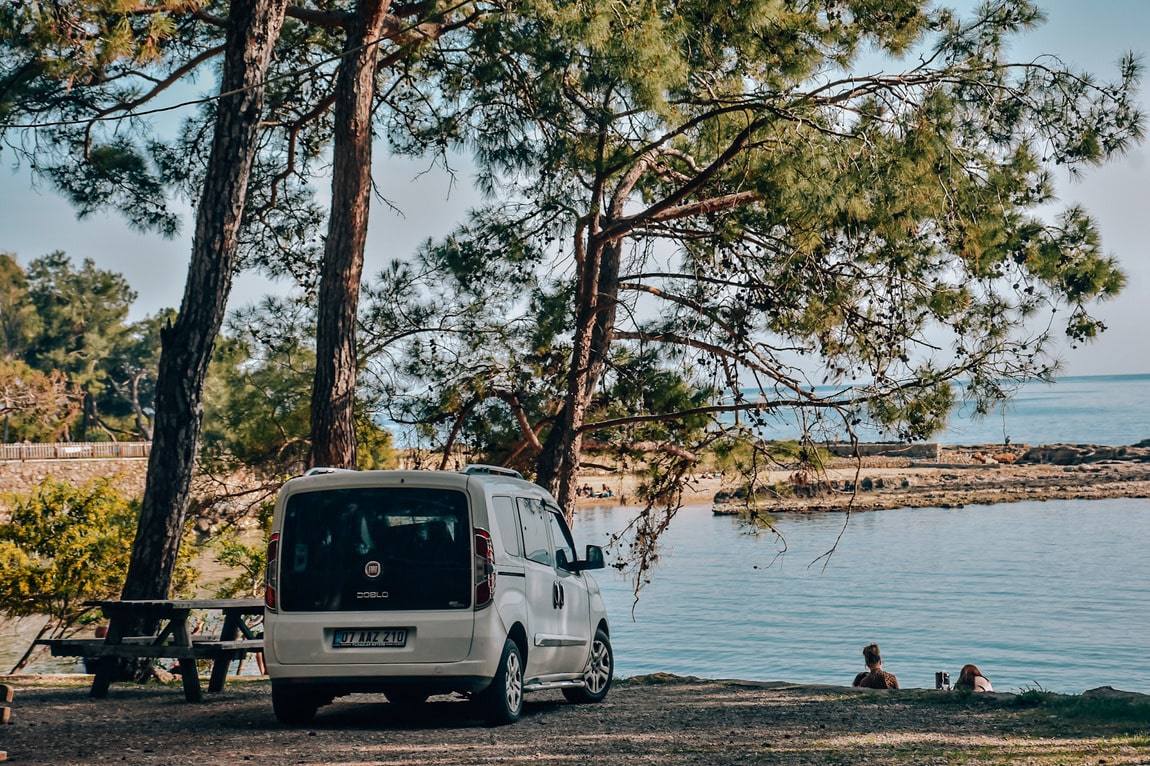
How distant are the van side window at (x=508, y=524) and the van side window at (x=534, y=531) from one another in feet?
0.46

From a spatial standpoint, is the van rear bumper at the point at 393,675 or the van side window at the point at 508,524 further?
the van side window at the point at 508,524

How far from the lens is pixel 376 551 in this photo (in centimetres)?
789

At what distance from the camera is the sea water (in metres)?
28.1

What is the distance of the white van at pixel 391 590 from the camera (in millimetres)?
7754

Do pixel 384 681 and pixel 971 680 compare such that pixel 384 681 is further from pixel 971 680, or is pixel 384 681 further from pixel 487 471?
pixel 971 680

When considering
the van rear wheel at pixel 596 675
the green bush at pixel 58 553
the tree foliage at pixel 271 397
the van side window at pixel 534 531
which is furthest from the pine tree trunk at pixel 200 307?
the green bush at pixel 58 553

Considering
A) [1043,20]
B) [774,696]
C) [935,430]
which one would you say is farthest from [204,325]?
[1043,20]

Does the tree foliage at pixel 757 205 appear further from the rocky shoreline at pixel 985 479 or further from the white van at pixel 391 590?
the rocky shoreline at pixel 985 479

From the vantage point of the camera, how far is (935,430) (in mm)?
14523

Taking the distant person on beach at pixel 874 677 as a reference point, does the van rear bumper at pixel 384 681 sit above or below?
above

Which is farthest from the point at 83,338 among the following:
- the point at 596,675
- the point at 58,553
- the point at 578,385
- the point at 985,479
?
the point at 596,675

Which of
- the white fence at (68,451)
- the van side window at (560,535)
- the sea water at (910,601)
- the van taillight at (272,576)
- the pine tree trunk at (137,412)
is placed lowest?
the sea water at (910,601)

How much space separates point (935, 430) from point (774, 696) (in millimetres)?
5266

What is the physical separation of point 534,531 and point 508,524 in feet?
2.22
